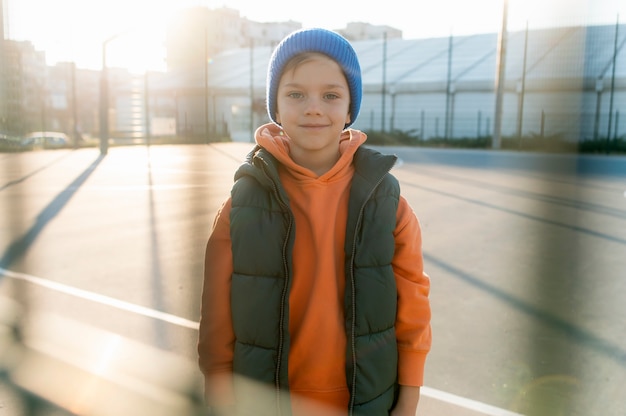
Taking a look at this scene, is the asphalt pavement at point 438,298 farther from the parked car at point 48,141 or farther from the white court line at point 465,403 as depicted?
the parked car at point 48,141

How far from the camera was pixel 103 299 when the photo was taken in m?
3.72

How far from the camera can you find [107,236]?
5.68 meters

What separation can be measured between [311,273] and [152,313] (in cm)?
226

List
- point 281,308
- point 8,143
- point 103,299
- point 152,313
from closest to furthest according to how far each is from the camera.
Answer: point 281,308 → point 8,143 → point 152,313 → point 103,299

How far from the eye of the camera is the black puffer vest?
1.38 m

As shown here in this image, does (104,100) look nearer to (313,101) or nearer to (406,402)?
(313,101)

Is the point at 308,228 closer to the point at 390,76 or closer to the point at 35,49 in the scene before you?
the point at 35,49

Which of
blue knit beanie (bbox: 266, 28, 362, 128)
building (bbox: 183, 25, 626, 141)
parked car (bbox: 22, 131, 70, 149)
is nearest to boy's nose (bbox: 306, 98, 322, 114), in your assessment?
blue knit beanie (bbox: 266, 28, 362, 128)

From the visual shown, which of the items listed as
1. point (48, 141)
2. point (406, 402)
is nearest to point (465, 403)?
point (406, 402)

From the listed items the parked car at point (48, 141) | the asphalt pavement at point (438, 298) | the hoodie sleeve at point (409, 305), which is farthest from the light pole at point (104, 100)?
the hoodie sleeve at point (409, 305)

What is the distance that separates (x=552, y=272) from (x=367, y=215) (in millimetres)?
2754

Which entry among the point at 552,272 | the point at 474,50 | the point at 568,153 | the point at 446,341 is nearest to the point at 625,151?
the point at 474,50

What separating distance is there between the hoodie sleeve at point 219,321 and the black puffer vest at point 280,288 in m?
0.03

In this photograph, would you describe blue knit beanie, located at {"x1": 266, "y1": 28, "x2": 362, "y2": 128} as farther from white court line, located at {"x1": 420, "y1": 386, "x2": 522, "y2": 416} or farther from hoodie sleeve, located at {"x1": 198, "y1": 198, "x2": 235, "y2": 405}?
white court line, located at {"x1": 420, "y1": 386, "x2": 522, "y2": 416}
